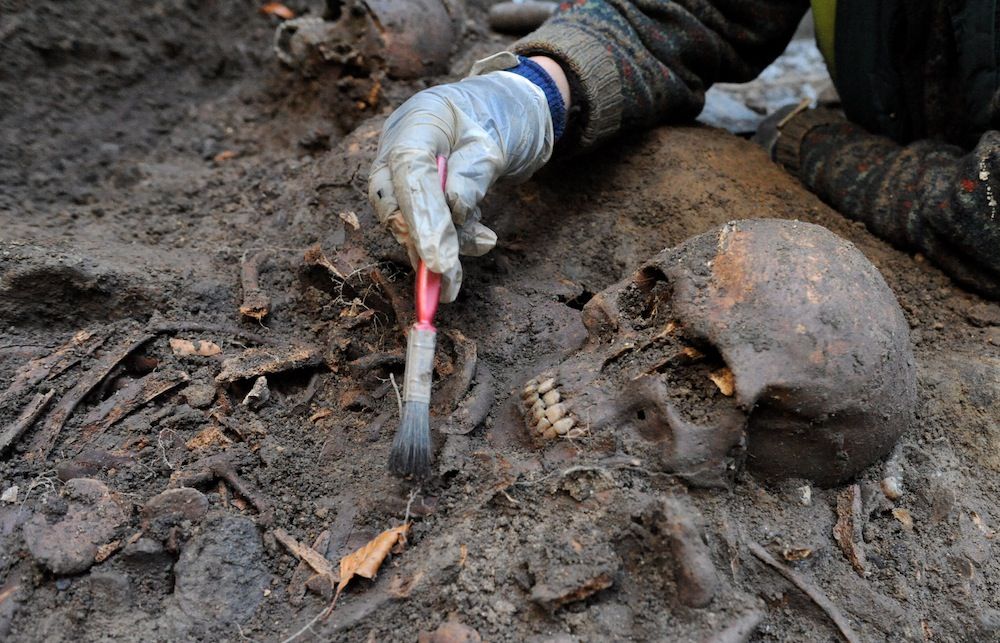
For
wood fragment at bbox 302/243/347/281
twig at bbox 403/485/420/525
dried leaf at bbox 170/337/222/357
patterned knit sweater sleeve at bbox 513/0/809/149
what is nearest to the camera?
twig at bbox 403/485/420/525

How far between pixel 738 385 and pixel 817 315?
244mm

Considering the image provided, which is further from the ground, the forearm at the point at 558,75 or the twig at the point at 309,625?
the forearm at the point at 558,75

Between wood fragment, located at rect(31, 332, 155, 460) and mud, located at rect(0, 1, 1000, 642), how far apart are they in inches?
0.4

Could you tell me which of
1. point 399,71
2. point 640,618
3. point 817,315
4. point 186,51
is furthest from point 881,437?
point 186,51

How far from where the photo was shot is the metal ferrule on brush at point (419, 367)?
181cm

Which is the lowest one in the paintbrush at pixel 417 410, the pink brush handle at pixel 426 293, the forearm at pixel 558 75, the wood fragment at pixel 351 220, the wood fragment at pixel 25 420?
the wood fragment at pixel 25 420

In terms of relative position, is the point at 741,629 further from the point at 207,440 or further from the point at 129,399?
the point at 129,399

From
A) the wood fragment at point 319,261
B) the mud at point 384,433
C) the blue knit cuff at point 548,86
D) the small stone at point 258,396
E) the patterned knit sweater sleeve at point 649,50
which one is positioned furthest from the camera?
the patterned knit sweater sleeve at point 649,50

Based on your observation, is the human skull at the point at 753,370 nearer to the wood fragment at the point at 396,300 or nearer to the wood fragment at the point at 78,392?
the wood fragment at the point at 396,300

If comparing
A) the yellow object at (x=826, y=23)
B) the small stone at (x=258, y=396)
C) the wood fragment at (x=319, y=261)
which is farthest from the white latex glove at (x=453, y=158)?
the yellow object at (x=826, y=23)

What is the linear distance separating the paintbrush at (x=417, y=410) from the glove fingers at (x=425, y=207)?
14 cm

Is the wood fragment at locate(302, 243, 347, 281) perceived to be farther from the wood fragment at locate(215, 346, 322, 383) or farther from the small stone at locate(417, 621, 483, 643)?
the small stone at locate(417, 621, 483, 643)

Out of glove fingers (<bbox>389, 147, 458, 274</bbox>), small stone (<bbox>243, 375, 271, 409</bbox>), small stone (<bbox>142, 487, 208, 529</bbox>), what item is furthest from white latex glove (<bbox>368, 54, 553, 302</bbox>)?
small stone (<bbox>142, 487, 208, 529</bbox>)

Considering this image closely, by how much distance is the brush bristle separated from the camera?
177 centimetres
